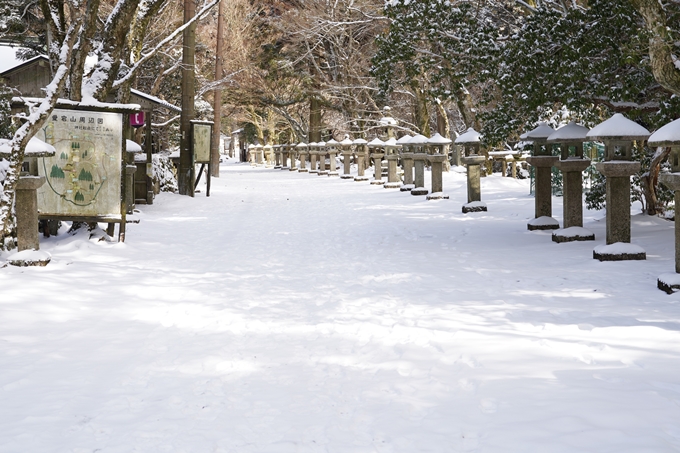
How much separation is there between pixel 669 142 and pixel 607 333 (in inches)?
94.9

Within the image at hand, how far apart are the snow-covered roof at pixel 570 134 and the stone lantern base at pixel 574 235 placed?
1.33 meters

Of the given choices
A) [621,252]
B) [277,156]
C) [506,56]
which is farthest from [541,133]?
[277,156]

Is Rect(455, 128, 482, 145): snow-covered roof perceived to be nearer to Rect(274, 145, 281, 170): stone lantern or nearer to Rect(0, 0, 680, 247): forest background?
Rect(0, 0, 680, 247): forest background

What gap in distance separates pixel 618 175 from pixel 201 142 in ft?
46.5

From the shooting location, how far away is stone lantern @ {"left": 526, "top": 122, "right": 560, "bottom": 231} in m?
12.0

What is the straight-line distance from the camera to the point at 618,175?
8.98 meters

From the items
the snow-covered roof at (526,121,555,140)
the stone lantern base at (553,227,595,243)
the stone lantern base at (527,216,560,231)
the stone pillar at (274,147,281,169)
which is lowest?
the stone lantern base at (553,227,595,243)

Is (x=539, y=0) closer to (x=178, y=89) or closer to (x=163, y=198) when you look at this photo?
(x=163, y=198)

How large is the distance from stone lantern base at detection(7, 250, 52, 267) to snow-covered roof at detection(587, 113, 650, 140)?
22.6 ft

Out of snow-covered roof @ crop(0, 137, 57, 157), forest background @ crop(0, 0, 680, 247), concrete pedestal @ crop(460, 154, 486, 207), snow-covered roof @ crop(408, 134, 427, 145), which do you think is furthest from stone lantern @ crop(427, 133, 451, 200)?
snow-covered roof @ crop(0, 137, 57, 157)

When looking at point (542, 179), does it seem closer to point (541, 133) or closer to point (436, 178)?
point (541, 133)

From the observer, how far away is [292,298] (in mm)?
7605

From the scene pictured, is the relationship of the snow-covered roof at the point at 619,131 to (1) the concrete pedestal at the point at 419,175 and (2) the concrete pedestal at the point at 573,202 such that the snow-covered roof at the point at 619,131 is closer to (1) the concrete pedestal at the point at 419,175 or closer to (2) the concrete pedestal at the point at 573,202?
(2) the concrete pedestal at the point at 573,202

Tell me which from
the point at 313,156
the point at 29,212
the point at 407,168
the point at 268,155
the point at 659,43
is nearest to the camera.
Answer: the point at 659,43
